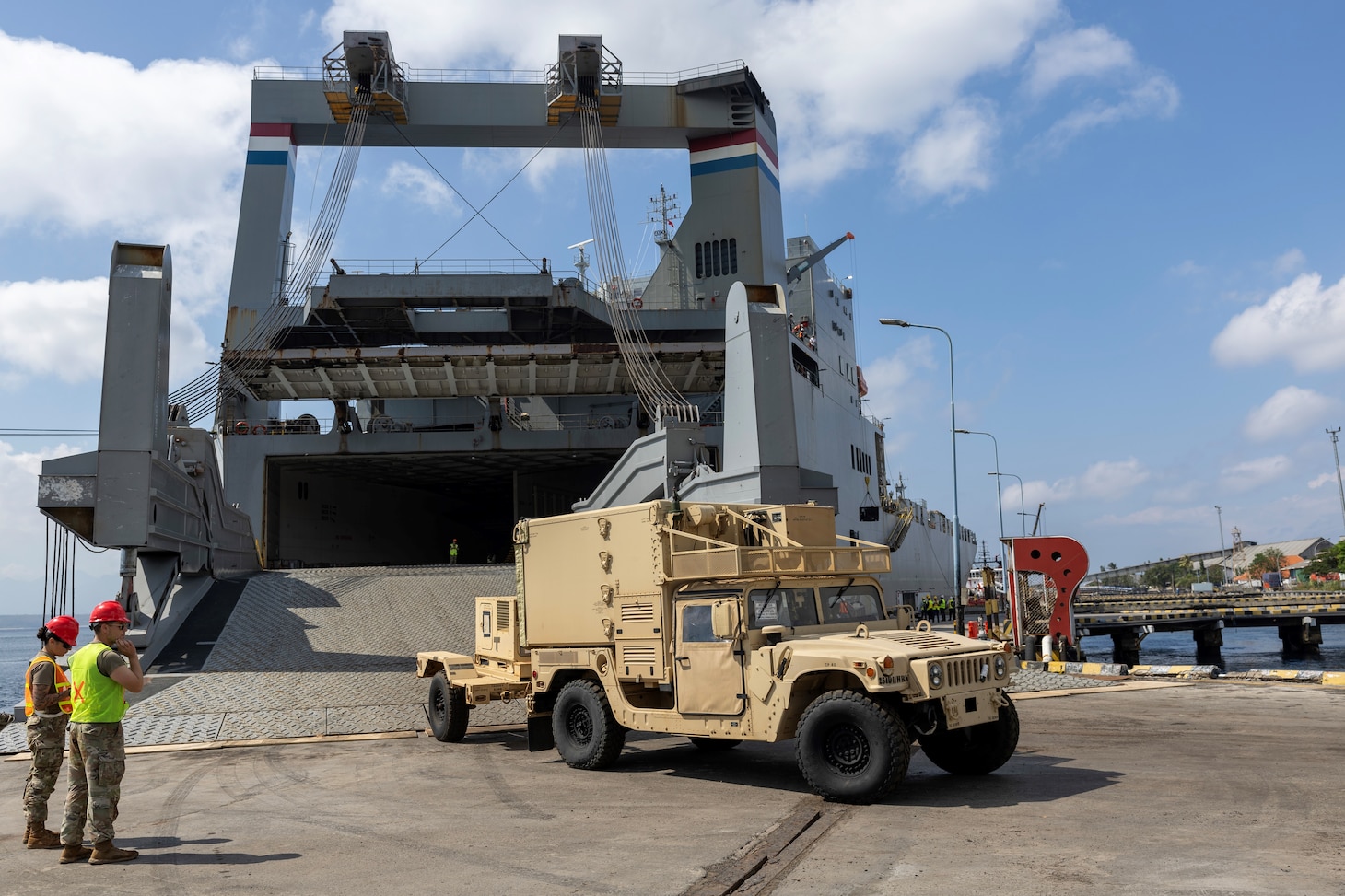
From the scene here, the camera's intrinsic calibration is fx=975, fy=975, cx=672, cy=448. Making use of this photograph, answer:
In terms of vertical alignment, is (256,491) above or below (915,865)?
above

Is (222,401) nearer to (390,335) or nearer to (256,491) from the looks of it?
(256,491)

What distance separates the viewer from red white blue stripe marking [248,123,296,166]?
41.2 metres

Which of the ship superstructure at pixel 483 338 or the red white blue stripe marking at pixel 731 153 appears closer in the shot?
the ship superstructure at pixel 483 338

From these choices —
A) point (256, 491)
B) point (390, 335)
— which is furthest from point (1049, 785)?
point (390, 335)

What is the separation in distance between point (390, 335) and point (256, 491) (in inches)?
373

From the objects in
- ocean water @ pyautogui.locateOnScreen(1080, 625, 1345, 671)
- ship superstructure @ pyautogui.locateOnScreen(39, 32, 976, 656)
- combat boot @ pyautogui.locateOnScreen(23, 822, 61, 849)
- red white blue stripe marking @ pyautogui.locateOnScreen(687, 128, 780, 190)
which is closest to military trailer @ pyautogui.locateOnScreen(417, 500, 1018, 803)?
combat boot @ pyautogui.locateOnScreen(23, 822, 61, 849)

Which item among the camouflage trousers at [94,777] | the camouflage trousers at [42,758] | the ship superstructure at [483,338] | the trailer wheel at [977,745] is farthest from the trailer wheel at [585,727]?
the ship superstructure at [483,338]

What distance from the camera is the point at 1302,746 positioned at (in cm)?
1029

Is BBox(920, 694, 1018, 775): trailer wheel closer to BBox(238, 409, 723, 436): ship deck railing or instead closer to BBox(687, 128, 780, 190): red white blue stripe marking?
BBox(238, 409, 723, 436): ship deck railing

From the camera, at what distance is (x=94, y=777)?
21.7 ft

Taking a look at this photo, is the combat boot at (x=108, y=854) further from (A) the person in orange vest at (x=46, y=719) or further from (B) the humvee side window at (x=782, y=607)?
(B) the humvee side window at (x=782, y=607)

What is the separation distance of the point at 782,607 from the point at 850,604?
908mm

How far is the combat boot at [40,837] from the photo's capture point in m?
7.11

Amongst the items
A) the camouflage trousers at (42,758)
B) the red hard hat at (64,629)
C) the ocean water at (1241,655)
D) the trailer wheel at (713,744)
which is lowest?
the ocean water at (1241,655)
